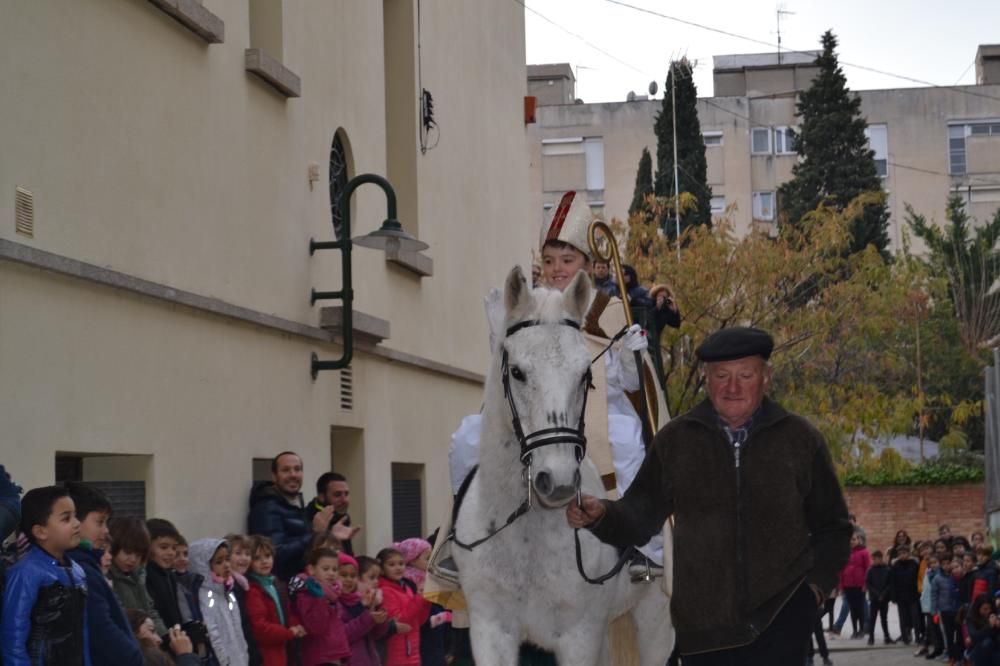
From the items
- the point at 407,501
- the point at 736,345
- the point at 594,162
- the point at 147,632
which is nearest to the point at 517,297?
the point at 736,345

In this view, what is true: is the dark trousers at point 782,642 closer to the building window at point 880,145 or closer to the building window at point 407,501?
the building window at point 407,501

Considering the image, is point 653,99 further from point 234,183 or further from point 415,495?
point 234,183

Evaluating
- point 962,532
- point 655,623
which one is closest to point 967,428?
point 962,532

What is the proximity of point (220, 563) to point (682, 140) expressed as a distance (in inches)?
1728

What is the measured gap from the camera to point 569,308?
305 inches

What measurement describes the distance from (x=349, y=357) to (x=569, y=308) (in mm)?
7172

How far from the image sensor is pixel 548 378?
726 cm

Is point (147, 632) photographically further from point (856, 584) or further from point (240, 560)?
point (856, 584)

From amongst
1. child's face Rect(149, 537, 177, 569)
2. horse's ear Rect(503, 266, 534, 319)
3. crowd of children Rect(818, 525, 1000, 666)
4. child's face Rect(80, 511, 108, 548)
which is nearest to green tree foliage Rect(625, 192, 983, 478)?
crowd of children Rect(818, 525, 1000, 666)

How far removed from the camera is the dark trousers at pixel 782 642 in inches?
237

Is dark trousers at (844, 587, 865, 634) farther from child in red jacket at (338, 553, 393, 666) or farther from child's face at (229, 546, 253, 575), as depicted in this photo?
child's face at (229, 546, 253, 575)

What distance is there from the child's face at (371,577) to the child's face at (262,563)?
1662 millimetres

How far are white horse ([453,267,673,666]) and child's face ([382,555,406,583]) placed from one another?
20.0 ft

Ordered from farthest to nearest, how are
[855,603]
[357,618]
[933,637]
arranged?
[855,603]
[933,637]
[357,618]
